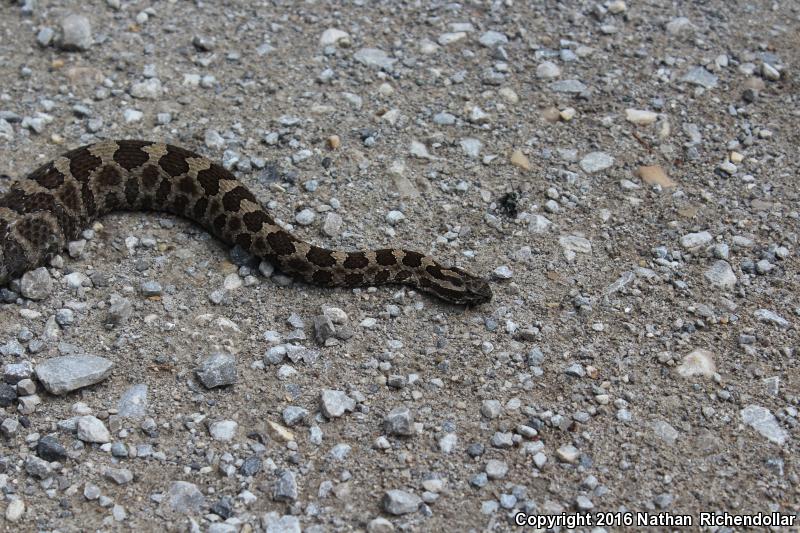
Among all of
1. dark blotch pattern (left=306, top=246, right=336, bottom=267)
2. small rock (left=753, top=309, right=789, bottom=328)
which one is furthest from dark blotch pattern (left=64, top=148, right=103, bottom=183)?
small rock (left=753, top=309, right=789, bottom=328)

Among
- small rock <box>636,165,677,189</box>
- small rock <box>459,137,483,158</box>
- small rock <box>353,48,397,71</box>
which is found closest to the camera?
small rock <box>636,165,677,189</box>

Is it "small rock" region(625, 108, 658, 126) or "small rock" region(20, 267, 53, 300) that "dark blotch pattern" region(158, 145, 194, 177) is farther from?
"small rock" region(625, 108, 658, 126)

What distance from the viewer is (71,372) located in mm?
7145

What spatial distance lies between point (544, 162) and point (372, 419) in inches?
161

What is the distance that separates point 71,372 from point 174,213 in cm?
263

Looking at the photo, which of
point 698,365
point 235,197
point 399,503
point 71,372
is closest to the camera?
point 399,503

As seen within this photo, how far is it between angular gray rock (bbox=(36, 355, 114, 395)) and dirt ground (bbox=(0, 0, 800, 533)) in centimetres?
11

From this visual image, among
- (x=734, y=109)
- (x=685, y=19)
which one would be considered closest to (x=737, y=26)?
(x=685, y=19)

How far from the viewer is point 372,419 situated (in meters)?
7.06

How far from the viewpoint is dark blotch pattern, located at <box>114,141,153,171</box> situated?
30.2ft

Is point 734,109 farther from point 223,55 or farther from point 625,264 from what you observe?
point 223,55

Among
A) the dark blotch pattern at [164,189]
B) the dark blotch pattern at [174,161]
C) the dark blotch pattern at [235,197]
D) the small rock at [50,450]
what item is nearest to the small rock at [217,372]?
the small rock at [50,450]

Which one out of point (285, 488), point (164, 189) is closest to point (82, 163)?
point (164, 189)

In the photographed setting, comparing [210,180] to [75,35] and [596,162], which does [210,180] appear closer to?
[75,35]
